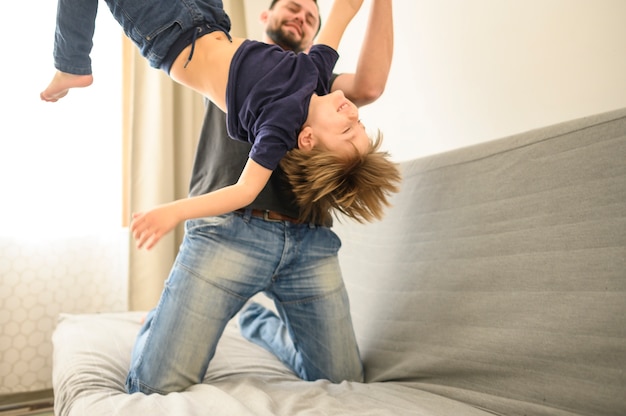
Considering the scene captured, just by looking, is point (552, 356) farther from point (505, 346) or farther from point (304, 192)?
point (304, 192)

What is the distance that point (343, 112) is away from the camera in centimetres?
125

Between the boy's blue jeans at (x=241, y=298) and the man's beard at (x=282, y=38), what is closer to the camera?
the boy's blue jeans at (x=241, y=298)

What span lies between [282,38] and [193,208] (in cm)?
90

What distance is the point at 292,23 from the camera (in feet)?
5.65

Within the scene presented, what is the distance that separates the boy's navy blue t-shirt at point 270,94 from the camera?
3.80 feet

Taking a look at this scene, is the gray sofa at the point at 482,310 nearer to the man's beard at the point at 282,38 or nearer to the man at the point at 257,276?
the man at the point at 257,276

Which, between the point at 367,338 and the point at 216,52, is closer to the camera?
the point at 216,52

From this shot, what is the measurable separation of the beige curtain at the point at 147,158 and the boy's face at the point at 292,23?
1.06 meters

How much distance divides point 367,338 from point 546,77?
2.98ft

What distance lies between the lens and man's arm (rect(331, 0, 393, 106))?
139 cm

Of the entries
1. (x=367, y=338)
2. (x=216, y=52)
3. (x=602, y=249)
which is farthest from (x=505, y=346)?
(x=216, y=52)

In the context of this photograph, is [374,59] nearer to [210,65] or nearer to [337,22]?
[337,22]

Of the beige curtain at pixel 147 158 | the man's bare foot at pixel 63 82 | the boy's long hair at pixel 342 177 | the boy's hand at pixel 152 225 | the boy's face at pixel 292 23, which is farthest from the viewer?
the beige curtain at pixel 147 158

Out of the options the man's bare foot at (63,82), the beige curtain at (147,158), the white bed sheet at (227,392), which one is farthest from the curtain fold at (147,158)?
the man's bare foot at (63,82)
